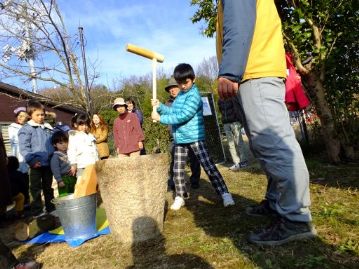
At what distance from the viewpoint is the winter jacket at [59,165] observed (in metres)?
5.42

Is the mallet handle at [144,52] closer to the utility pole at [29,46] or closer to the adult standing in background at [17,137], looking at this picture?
the adult standing in background at [17,137]

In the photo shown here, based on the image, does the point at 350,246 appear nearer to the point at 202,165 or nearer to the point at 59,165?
the point at 202,165

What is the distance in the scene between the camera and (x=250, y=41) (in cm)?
243

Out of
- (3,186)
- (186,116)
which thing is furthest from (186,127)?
(3,186)

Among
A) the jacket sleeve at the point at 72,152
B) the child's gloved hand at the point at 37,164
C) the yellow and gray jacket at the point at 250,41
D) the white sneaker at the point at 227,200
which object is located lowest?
the white sneaker at the point at 227,200

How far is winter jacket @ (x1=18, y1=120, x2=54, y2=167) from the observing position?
5266 millimetres

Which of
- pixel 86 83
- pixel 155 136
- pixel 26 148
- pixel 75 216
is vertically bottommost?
pixel 75 216

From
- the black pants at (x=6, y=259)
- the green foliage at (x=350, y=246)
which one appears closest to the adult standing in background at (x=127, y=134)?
the black pants at (x=6, y=259)

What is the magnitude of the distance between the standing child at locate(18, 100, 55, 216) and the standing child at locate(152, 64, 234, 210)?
2.12 m

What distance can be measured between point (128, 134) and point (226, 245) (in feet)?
13.5

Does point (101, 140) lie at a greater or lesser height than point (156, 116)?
lesser

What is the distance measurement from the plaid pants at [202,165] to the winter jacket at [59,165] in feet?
6.60

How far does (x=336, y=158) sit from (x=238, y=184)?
160 cm

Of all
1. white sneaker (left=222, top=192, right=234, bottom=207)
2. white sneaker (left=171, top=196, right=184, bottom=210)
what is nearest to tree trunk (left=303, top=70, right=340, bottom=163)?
white sneaker (left=222, top=192, right=234, bottom=207)
